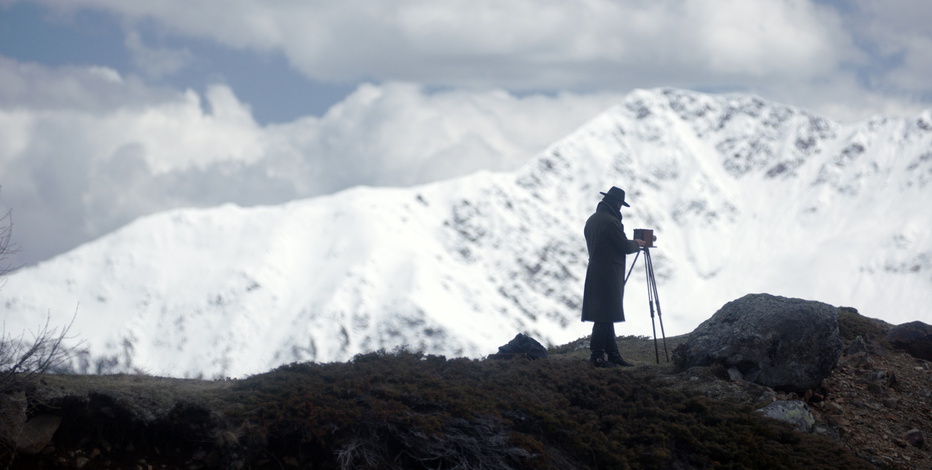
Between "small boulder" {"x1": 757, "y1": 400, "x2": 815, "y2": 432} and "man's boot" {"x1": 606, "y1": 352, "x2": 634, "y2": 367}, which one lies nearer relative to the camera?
"small boulder" {"x1": 757, "y1": 400, "x2": 815, "y2": 432}

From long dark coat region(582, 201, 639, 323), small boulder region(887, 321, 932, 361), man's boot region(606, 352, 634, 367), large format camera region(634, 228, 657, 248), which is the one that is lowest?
man's boot region(606, 352, 634, 367)

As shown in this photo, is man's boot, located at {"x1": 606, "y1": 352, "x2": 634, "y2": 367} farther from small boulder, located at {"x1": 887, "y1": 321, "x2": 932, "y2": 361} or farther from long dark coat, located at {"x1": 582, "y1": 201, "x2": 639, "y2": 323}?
small boulder, located at {"x1": 887, "y1": 321, "x2": 932, "y2": 361}

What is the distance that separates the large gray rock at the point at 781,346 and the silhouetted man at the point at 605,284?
1467mm

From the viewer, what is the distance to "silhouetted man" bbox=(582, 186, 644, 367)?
50.0 ft

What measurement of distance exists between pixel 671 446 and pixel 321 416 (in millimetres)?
4326

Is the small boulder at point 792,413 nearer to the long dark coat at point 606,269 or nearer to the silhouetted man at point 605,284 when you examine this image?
the silhouetted man at point 605,284

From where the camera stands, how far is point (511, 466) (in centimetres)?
1102

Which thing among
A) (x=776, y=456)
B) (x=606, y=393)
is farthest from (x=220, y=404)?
(x=776, y=456)

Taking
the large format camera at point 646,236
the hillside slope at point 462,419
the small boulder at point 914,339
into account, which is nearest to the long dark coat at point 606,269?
the large format camera at point 646,236

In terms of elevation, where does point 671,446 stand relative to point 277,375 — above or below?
below

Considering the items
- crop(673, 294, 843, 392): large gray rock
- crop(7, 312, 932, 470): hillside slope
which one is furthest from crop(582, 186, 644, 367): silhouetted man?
crop(673, 294, 843, 392): large gray rock

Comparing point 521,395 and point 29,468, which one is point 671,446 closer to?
point 521,395

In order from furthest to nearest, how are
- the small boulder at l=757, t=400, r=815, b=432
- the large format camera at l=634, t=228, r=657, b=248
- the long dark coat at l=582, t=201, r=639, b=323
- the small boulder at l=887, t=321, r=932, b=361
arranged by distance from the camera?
1. the small boulder at l=887, t=321, r=932, b=361
2. the large format camera at l=634, t=228, r=657, b=248
3. the long dark coat at l=582, t=201, r=639, b=323
4. the small boulder at l=757, t=400, r=815, b=432

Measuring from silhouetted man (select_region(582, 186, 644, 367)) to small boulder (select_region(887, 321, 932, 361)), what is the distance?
5.29 m
